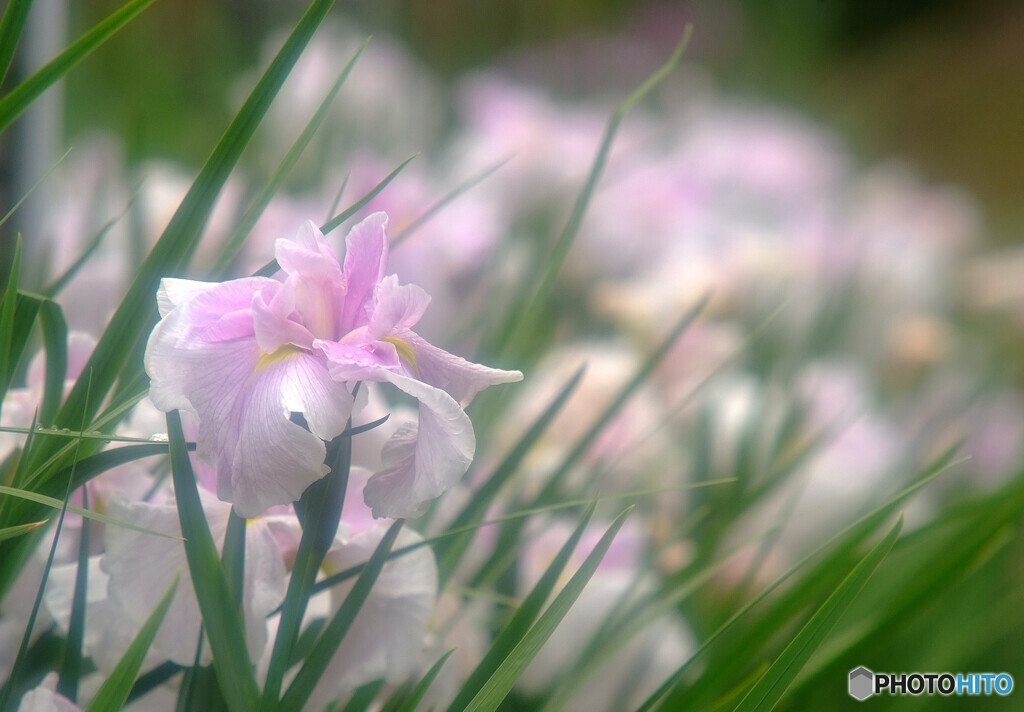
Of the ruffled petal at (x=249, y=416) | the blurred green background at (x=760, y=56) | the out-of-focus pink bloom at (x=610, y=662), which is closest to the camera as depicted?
the ruffled petal at (x=249, y=416)

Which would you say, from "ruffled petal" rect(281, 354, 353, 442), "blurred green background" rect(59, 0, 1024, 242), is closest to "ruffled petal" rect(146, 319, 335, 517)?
"ruffled petal" rect(281, 354, 353, 442)

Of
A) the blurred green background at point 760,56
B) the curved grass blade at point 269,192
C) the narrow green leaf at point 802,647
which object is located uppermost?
the blurred green background at point 760,56

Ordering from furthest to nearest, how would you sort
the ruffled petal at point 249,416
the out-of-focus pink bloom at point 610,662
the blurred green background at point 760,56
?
the blurred green background at point 760,56, the out-of-focus pink bloom at point 610,662, the ruffled petal at point 249,416

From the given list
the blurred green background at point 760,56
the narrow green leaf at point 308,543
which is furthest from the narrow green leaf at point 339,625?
the blurred green background at point 760,56

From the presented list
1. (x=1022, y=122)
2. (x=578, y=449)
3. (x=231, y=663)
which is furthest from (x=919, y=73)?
(x=231, y=663)

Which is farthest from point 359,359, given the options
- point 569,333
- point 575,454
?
point 569,333

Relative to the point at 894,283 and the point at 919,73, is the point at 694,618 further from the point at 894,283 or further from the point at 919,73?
the point at 919,73

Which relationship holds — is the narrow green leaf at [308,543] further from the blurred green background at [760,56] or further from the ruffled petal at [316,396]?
the blurred green background at [760,56]

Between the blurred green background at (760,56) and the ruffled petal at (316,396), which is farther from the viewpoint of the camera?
the blurred green background at (760,56)
